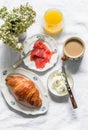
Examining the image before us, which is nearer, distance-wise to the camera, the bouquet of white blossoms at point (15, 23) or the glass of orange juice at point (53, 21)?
the bouquet of white blossoms at point (15, 23)

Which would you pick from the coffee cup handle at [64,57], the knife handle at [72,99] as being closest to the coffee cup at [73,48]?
the coffee cup handle at [64,57]

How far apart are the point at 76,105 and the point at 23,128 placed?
19 cm

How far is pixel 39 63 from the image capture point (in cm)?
157

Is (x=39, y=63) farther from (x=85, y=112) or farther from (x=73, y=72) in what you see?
(x=85, y=112)

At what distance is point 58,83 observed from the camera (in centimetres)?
154

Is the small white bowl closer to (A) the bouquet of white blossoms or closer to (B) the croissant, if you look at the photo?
(B) the croissant

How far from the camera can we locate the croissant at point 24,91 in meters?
1.51

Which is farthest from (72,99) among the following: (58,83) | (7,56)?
(7,56)

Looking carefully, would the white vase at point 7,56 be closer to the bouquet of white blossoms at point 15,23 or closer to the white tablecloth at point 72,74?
the white tablecloth at point 72,74

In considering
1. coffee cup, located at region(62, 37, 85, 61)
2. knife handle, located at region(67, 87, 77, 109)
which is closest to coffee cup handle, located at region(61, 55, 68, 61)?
coffee cup, located at region(62, 37, 85, 61)

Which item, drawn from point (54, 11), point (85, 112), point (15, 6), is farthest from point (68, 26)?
point (85, 112)

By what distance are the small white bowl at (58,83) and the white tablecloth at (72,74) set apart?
2 centimetres

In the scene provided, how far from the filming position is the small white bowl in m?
1.53

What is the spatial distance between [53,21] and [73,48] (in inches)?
4.7
